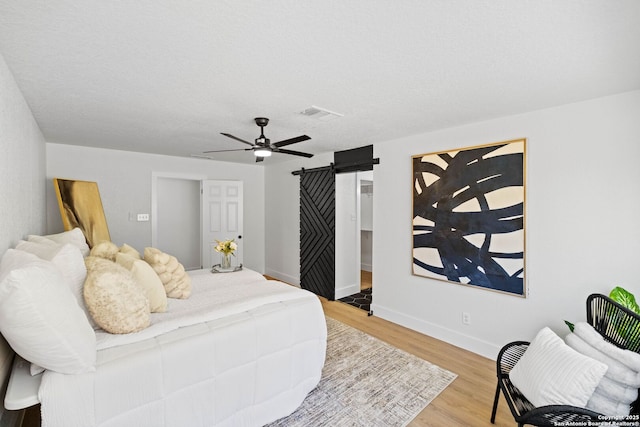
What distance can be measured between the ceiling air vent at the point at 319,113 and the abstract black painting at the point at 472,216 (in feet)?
4.46

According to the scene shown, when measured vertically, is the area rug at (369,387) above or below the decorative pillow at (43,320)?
below

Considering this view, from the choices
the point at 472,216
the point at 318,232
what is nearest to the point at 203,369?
the point at 472,216

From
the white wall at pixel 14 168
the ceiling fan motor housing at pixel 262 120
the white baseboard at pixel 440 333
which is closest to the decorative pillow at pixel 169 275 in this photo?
the white wall at pixel 14 168

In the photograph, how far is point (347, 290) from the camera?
16.4 ft

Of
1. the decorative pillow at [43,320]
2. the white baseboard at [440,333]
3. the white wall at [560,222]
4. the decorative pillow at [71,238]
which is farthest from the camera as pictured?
the white baseboard at [440,333]

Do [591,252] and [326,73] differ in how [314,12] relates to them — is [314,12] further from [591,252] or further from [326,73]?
[591,252]

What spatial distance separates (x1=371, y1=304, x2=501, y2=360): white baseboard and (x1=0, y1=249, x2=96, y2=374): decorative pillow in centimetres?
330

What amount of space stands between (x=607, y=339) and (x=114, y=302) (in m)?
2.98

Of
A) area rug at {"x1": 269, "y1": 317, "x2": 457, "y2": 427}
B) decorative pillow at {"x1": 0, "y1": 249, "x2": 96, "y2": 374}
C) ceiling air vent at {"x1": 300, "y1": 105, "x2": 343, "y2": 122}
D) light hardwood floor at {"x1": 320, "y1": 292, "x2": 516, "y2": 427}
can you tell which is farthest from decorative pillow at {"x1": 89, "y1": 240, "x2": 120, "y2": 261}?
light hardwood floor at {"x1": 320, "y1": 292, "x2": 516, "y2": 427}

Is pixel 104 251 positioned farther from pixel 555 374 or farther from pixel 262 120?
pixel 555 374

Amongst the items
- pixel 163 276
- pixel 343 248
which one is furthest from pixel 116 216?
pixel 343 248

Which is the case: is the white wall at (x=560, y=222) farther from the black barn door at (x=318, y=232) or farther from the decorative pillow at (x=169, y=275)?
the decorative pillow at (x=169, y=275)

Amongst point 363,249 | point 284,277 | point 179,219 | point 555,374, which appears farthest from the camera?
point 363,249

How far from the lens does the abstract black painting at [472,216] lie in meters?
2.84
